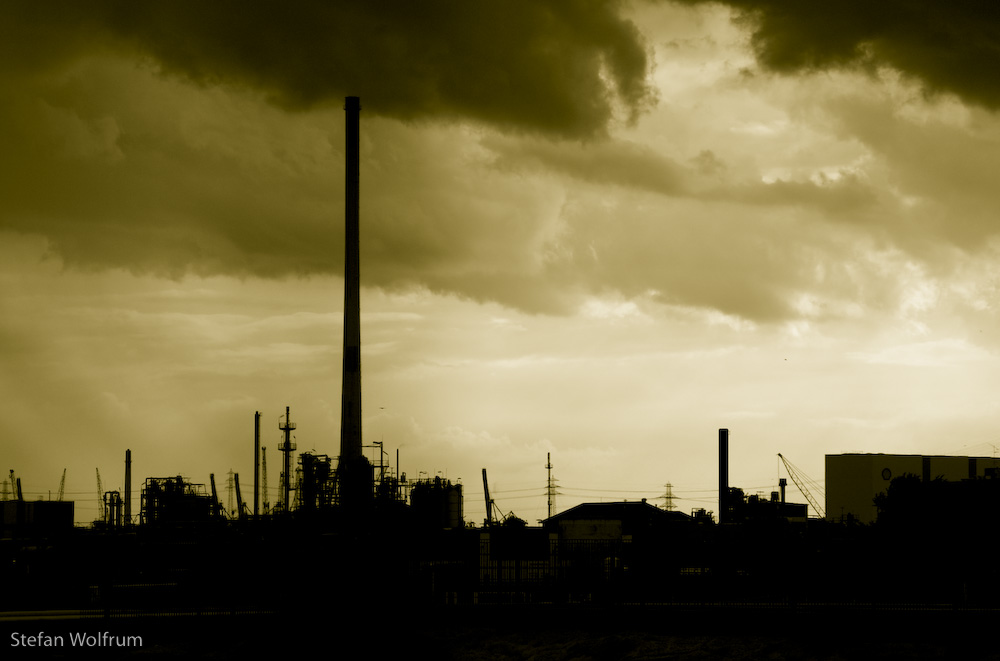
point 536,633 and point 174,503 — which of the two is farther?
point 174,503

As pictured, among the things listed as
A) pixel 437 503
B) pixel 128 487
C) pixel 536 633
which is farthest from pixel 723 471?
pixel 536 633

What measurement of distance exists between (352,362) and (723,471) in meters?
44.4

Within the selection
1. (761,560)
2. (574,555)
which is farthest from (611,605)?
(761,560)

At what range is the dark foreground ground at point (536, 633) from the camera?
110 feet

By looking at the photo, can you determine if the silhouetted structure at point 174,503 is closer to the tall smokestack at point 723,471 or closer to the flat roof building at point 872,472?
the tall smokestack at point 723,471

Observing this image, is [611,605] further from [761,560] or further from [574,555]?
[761,560]

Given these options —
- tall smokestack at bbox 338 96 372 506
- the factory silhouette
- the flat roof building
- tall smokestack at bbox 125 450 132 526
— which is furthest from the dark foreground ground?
the flat roof building

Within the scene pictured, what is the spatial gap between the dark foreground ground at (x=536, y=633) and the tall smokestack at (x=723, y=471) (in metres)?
58.9

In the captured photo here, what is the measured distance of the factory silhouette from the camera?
132 feet

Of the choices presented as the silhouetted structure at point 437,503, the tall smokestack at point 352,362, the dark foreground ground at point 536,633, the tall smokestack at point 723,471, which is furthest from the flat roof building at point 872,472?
the dark foreground ground at point 536,633

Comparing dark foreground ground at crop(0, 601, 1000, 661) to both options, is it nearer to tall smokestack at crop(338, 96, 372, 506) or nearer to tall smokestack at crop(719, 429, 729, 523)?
tall smokestack at crop(338, 96, 372, 506)

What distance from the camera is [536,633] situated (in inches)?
1412

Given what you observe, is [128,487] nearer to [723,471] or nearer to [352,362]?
[352,362]

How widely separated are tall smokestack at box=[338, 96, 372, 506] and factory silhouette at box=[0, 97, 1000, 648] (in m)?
0.11
